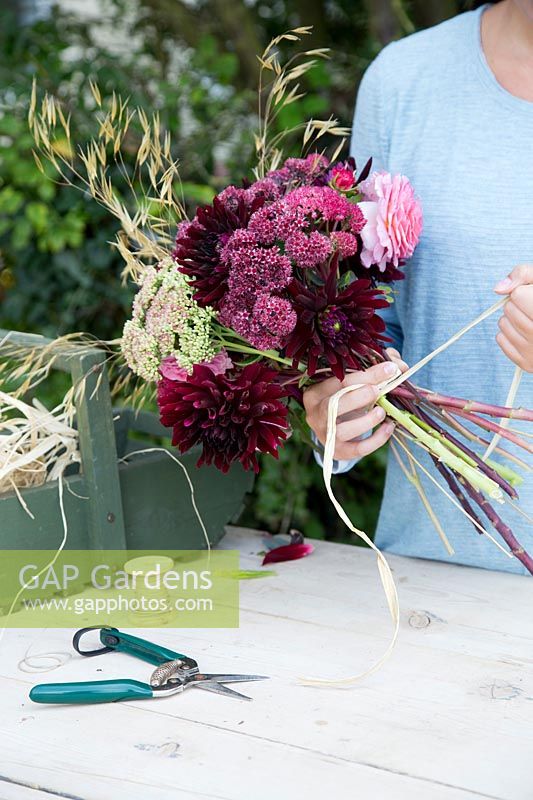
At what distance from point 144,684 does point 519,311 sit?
560 millimetres

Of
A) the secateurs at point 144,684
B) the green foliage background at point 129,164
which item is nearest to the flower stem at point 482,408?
the secateurs at point 144,684

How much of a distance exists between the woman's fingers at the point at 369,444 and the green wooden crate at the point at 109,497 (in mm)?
290

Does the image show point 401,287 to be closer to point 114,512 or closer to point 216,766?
point 114,512

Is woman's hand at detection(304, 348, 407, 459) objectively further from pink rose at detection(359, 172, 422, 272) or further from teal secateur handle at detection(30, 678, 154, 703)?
teal secateur handle at detection(30, 678, 154, 703)

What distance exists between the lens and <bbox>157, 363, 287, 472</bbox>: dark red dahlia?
1047 millimetres

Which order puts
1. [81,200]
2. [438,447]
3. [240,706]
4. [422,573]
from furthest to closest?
1. [81,200]
2. [422,573]
3. [438,447]
4. [240,706]

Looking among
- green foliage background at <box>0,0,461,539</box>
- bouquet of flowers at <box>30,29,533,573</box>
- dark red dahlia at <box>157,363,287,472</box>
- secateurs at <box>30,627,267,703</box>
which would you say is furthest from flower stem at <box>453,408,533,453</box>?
green foliage background at <box>0,0,461,539</box>

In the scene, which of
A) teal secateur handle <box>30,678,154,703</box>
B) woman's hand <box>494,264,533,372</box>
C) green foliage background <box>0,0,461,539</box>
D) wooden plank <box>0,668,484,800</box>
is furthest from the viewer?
green foliage background <box>0,0,461,539</box>

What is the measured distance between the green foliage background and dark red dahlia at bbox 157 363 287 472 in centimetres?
136

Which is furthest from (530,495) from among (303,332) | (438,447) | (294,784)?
(294,784)

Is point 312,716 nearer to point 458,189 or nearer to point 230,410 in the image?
point 230,410

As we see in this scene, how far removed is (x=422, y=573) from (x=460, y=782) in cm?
52

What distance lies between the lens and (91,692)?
991 millimetres

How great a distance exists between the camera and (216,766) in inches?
34.8
